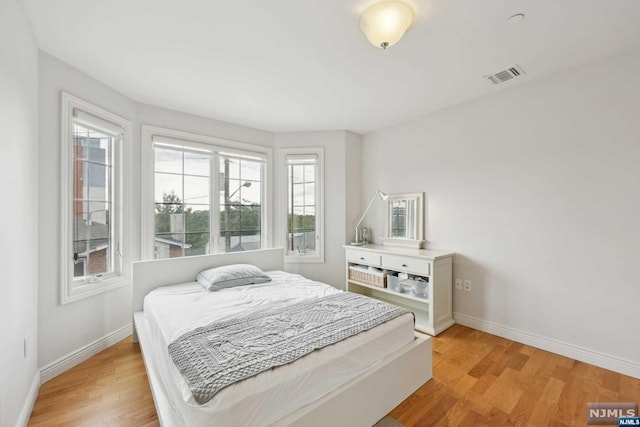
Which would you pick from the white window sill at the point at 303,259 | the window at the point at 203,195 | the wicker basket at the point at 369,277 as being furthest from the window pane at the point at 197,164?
the wicker basket at the point at 369,277

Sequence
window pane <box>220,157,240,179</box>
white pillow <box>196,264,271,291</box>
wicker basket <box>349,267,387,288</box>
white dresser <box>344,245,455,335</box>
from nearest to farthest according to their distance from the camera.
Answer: white pillow <box>196,264,271,291</box>
white dresser <box>344,245,455,335</box>
wicker basket <box>349,267,387,288</box>
window pane <box>220,157,240,179</box>

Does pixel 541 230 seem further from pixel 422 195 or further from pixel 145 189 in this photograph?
pixel 145 189

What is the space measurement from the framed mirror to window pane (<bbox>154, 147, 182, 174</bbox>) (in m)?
2.70

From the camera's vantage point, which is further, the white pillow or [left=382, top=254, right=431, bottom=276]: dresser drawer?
[left=382, top=254, right=431, bottom=276]: dresser drawer

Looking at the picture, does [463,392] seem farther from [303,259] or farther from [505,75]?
[505,75]

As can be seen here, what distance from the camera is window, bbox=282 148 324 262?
3.90 meters

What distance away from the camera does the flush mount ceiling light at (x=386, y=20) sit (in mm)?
1553

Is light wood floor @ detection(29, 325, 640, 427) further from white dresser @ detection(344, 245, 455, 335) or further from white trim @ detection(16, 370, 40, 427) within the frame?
white dresser @ detection(344, 245, 455, 335)

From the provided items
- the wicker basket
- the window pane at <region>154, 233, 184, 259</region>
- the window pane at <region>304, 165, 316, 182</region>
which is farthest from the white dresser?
the window pane at <region>154, 233, 184, 259</region>

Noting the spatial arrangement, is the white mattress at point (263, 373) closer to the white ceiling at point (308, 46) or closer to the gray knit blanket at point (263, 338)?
the gray knit blanket at point (263, 338)

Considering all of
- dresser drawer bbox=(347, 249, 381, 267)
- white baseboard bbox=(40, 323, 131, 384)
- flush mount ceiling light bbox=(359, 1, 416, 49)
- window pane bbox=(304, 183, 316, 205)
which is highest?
flush mount ceiling light bbox=(359, 1, 416, 49)

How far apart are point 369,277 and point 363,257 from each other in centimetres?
26

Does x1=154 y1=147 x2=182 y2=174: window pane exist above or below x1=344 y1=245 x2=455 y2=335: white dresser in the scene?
above

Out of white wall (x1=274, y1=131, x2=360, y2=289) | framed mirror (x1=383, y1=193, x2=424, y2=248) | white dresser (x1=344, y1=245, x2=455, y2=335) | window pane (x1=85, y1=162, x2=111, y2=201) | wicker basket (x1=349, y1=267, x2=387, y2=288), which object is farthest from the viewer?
white wall (x1=274, y1=131, x2=360, y2=289)
